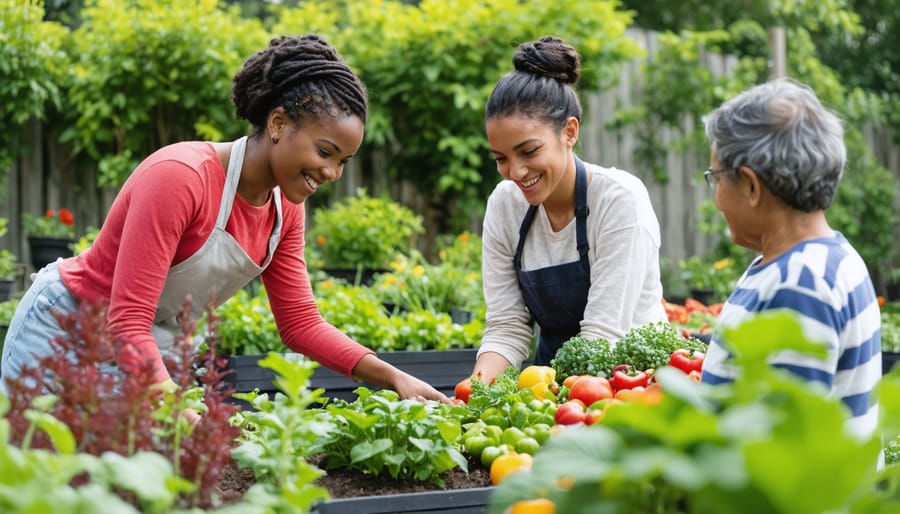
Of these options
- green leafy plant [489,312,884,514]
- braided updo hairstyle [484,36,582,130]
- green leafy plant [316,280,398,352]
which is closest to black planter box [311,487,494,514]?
green leafy plant [489,312,884,514]

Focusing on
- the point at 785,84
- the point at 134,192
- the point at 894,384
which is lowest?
the point at 894,384

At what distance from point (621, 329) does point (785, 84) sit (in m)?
1.21

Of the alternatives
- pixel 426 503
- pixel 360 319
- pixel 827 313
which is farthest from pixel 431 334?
pixel 827 313

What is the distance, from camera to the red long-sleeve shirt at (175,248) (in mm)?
2395

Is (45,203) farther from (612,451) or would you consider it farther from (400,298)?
(612,451)

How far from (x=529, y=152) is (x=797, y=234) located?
120 centimetres

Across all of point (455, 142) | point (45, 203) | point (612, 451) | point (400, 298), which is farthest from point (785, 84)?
point (45, 203)

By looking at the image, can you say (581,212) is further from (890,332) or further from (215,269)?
(890,332)

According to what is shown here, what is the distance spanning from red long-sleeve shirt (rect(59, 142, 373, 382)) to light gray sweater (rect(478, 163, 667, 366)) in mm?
549

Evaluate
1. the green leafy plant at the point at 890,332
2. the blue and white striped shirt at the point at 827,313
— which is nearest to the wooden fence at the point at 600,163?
the green leafy plant at the point at 890,332

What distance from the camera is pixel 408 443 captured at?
209 centimetres

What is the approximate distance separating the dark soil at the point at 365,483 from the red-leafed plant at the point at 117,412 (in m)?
0.42

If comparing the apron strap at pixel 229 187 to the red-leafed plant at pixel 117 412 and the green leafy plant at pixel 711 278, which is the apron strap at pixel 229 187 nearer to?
the red-leafed plant at pixel 117 412

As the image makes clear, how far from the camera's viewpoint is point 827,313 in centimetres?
166
